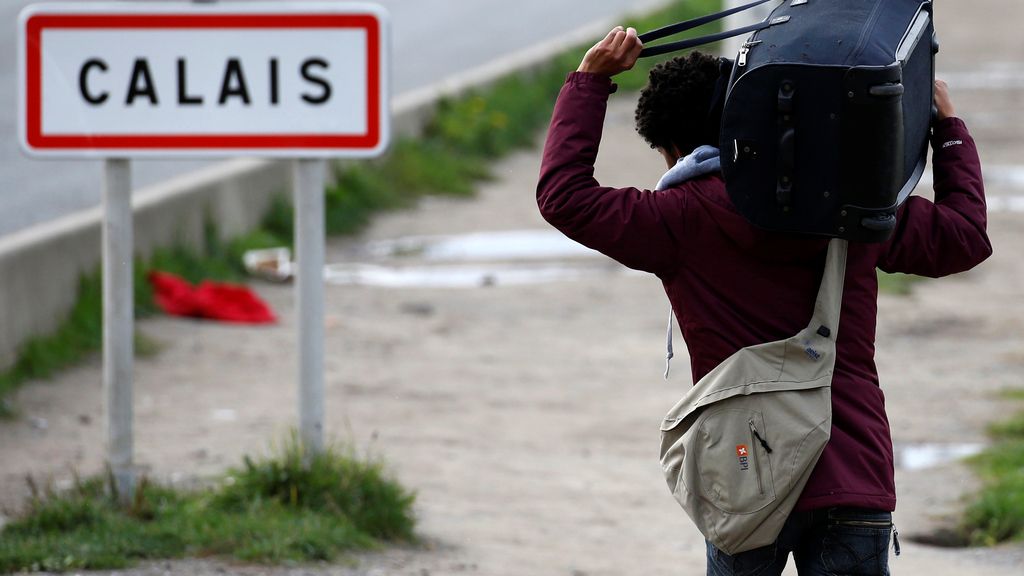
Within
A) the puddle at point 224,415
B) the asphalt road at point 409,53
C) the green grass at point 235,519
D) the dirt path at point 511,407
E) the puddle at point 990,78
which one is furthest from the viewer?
the puddle at point 990,78

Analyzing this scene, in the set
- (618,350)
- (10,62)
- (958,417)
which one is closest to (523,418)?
(618,350)

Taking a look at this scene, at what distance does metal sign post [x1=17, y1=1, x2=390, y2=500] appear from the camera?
15.3ft

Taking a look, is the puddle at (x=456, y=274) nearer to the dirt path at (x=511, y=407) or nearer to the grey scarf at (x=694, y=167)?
the dirt path at (x=511, y=407)

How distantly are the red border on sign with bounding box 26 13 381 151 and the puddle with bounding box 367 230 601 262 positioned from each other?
517 centimetres

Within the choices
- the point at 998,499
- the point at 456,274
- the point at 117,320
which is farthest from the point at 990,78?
the point at 117,320

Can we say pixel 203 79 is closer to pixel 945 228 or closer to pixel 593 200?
pixel 593 200

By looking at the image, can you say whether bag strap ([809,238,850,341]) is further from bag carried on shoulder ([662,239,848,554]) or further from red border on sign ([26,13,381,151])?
red border on sign ([26,13,381,151])

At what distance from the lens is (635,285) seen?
9.26 meters

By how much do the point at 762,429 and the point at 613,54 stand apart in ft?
2.45

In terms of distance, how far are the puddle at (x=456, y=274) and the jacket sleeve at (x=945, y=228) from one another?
626 cm

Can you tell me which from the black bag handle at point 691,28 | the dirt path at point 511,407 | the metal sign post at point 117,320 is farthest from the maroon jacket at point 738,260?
the metal sign post at point 117,320

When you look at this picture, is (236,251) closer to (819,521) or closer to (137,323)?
(137,323)

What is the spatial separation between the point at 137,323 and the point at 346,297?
57.6 inches

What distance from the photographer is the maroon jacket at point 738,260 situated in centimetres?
276
